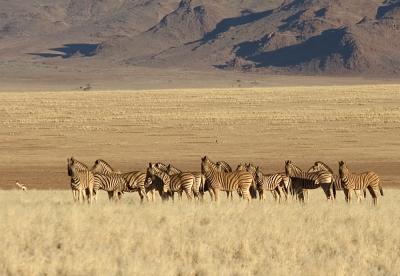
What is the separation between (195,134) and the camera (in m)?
48.6

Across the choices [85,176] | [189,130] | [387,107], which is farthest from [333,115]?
[85,176]

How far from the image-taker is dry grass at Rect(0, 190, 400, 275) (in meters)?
12.0

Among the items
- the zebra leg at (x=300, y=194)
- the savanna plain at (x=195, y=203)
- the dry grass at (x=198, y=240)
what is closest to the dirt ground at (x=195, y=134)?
the savanna plain at (x=195, y=203)

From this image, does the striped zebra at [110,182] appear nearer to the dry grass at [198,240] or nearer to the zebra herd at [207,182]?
the zebra herd at [207,182]

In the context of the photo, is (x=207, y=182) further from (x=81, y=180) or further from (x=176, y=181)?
(x=81, y=180)

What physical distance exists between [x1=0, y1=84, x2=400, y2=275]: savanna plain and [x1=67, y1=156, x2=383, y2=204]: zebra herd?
42cm

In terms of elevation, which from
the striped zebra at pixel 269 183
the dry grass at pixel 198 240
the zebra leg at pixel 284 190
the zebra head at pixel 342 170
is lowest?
the dry grass at pixel 198 240

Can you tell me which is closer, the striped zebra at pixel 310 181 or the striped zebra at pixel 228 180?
the striped zebra at pixel 228 180

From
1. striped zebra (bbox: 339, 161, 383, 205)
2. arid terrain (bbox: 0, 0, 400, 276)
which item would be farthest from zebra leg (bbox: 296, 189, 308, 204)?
striped zebra (bbox: 339, 161, 383, 205)

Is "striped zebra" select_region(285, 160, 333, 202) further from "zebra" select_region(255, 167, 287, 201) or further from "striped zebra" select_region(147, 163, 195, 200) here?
"striped zebra" select_region(147, 163, 195, 200)

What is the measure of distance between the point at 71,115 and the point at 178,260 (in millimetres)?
52174

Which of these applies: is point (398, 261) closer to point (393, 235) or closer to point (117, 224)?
point (393, 235)

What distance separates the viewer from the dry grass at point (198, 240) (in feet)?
39.5

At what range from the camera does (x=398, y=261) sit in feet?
41.5
